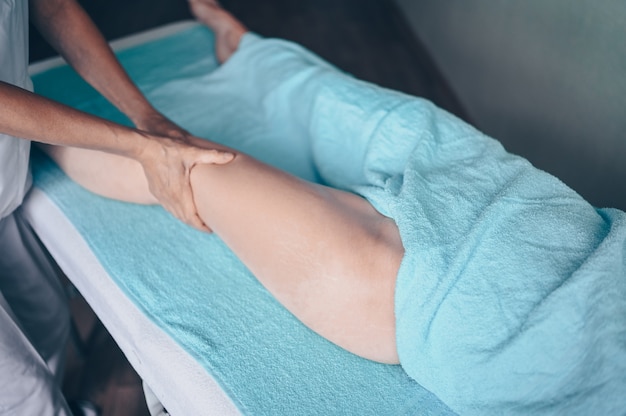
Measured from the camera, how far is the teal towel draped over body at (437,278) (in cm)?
77

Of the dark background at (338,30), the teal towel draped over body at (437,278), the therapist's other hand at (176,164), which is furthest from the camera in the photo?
the dark background at (338,30)

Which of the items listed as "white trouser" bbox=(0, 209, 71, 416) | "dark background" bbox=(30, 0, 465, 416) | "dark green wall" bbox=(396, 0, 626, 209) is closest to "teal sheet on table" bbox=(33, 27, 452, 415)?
"white trouser" bbox=(0, 209, 71, 416)

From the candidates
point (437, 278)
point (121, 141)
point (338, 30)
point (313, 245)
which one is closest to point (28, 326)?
point (121, 141)

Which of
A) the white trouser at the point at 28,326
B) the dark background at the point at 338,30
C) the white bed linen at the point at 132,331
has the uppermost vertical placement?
the dark background at the point at 338,30

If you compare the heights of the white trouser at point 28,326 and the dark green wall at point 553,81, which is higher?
the dark green wall at point 553,81

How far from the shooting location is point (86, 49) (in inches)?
46.3

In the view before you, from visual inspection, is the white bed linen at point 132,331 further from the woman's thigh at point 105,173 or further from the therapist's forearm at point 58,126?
the therapist's forearm at point 58,126

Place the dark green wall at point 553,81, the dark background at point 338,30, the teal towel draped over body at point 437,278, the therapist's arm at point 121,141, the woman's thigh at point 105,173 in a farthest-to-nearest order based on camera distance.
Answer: the dark background at point 338,30 < the dark green wall at point 553,81 < the woman's thigh at point 105,173 < the therapist's arm at point 121,141 < the teal towel draped over body at point 437,278

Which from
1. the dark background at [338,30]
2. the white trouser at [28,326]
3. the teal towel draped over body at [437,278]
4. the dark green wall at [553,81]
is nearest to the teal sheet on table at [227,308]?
the teal towel draped over body at [437,278]

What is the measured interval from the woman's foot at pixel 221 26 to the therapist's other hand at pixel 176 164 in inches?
25.2

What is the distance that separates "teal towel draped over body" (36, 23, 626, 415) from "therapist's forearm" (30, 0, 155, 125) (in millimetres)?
Answer: 217

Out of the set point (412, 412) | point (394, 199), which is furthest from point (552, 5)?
Answer: point (412, 412)

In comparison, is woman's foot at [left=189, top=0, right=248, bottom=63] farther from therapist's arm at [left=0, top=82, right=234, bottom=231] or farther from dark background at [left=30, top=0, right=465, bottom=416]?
dark background at [left=30, top=0, right=465, bottom=416]

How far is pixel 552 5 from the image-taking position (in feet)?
5.26
